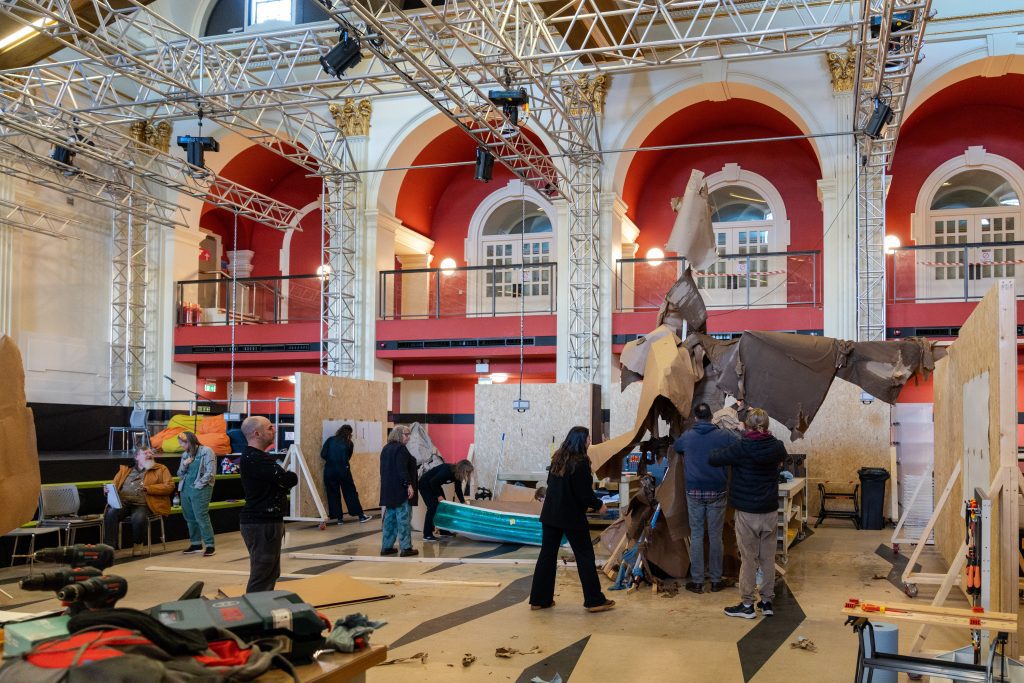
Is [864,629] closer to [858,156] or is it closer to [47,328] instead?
[858,156]

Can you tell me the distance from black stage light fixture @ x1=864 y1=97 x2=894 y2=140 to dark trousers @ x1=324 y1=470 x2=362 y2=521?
353 inches

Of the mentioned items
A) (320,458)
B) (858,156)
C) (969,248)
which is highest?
(858,156)

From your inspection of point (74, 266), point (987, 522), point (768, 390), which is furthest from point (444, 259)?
point (987, 522)

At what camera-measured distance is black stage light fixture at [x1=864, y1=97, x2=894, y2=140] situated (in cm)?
1306

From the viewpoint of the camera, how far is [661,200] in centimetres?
1994

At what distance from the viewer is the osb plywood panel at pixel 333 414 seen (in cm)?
1362

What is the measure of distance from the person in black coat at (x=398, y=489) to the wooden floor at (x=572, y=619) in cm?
36

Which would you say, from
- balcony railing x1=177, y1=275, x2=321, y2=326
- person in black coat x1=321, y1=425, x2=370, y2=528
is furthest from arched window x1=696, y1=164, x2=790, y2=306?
balcony railing x1=177, y1=275, x2=321, y2=326

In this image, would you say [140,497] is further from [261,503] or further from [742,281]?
[742,281]

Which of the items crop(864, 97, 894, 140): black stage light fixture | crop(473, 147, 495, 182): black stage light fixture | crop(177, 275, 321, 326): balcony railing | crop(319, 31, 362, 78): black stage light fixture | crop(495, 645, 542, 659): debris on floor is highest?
crop(319, 31, 362, 78): black stage light fixture

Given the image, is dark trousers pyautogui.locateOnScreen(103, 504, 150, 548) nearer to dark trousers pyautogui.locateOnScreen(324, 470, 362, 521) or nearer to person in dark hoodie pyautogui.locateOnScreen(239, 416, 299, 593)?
dark trousers pyautogui.locateOnScreen(324, 470, 362, 521)

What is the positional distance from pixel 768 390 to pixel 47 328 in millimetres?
14994

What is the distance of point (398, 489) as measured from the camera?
9914 millimetres

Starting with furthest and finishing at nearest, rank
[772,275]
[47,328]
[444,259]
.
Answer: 1. [444,259]
2. [47,328]
3. [772,275]
